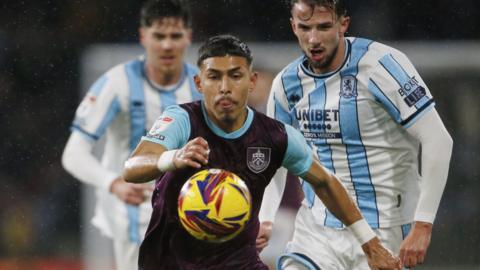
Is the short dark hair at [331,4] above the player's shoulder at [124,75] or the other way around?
above

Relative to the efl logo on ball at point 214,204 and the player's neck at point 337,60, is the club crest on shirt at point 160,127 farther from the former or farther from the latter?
the player's neck at point 337,60

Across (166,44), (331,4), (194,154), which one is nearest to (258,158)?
(194,154)

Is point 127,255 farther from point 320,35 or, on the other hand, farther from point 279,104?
point 320,35

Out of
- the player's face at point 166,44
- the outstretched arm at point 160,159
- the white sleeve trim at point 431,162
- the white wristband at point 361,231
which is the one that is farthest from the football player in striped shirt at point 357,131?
the player's face at point 166,44

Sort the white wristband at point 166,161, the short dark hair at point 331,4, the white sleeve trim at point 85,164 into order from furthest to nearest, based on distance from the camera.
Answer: the white sleeve trim at point 85,164
the short dark hair at point 331,4
the white wristband at point 166,161

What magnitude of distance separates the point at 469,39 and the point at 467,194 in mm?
1678

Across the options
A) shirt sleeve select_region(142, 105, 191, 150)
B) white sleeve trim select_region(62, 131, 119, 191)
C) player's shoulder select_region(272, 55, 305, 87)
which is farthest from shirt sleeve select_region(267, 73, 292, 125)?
white sleeve trim select_region(62, 131, 119, 191)

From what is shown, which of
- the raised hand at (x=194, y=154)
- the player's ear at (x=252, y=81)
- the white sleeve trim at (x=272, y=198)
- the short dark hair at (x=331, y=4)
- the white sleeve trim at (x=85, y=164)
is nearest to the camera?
the raised hand at (x=194, y=154)

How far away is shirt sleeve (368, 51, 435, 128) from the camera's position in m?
4.53

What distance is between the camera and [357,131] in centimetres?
467

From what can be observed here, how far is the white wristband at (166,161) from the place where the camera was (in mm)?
3607

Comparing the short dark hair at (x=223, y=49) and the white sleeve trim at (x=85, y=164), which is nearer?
the short dark hair at (x=223, y=49)

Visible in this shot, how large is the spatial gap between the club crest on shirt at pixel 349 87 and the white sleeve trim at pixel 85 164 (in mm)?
1723

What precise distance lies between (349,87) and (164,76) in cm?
174
